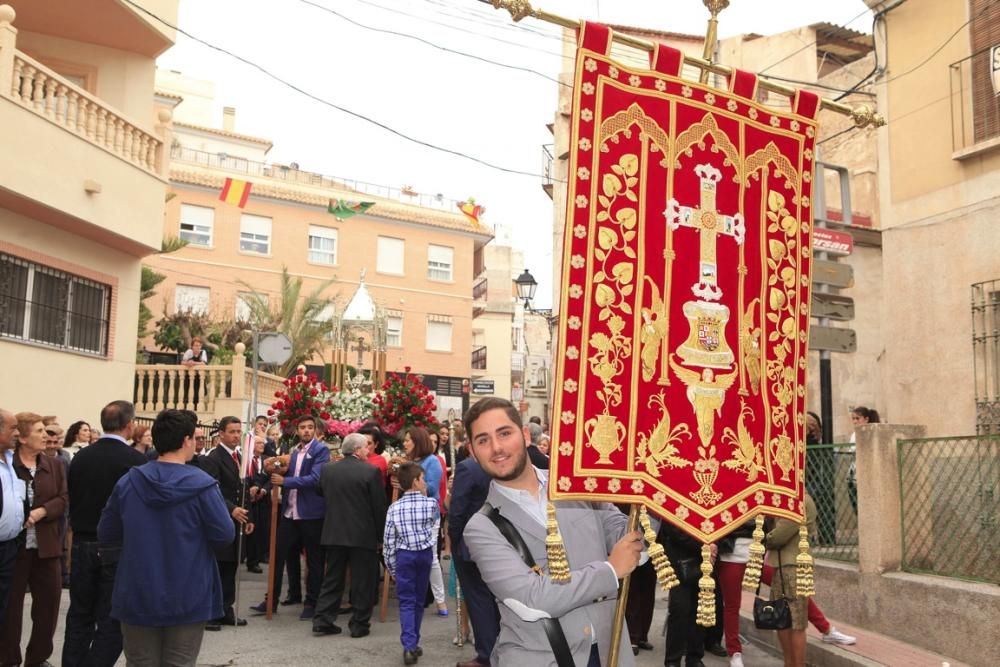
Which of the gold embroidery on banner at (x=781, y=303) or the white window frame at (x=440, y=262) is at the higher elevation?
the white window frame at (x=440, y=262)

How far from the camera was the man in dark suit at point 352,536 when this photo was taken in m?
9.28

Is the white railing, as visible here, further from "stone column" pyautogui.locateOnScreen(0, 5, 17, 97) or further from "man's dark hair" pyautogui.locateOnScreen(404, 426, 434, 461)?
"man's dark hair" pyautogui.locateOnScreen(404, 426, 434, 461)

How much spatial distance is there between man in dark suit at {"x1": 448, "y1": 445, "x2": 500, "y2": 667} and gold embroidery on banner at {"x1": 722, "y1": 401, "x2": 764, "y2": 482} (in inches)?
129

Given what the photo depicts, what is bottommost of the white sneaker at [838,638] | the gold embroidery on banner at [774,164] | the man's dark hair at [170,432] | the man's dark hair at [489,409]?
the white sneaker at [838,638]

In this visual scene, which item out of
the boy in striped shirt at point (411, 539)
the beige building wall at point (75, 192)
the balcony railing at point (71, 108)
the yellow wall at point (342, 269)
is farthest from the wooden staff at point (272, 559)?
the yellow wall at point (342, 269)

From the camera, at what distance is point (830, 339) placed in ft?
35.9

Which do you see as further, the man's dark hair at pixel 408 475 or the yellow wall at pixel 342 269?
the yellow wall at pixel 342 269

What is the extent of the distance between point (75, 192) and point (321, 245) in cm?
2690

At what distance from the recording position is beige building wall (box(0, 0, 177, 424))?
13219 mm

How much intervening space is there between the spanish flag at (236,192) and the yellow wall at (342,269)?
6786 mm

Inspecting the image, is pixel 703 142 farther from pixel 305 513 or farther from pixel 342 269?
pixel 342 269

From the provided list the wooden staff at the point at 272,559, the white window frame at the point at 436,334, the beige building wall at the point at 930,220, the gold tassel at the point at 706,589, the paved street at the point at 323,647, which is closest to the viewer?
the gold tassel at the point at 706,589

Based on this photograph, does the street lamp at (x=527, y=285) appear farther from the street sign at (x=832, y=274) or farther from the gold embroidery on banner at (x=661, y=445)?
the gold embroidery on banner at (x=661, y=445)

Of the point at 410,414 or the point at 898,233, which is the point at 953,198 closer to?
the point at 898,233
